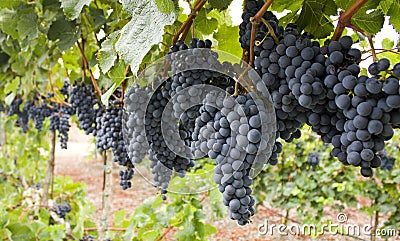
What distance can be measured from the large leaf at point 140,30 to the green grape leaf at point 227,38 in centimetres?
36

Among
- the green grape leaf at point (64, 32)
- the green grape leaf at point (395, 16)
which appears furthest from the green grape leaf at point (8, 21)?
the green grape leaf at point (395, 16)

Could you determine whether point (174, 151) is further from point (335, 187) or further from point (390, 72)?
point (335, 187)

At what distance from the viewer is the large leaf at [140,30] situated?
0.64m

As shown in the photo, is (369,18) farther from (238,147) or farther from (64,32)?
(64,32)

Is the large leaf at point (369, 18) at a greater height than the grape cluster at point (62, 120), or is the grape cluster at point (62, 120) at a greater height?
the grape cluster at point (62, 120)

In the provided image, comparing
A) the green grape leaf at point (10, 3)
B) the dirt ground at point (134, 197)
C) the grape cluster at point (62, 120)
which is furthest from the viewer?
the dirt ground at point (134, 197)

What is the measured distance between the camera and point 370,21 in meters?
0.75

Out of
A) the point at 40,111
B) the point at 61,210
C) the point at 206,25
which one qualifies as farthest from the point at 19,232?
the point at 206,25

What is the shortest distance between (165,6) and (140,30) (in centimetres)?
6

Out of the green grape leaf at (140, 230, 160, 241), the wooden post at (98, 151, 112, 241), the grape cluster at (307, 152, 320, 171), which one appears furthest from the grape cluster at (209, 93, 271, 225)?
the grape cluster at (307, 152, 320, 171)

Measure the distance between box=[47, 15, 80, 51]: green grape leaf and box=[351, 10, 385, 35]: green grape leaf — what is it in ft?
3.76

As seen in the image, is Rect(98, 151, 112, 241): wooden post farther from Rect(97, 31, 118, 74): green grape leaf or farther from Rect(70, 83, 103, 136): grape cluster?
Rect(97, 31, 118, 74): green grape leaf

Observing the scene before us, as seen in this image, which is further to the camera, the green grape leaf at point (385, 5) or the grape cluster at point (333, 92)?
the green grape leaf at point (385, 5)

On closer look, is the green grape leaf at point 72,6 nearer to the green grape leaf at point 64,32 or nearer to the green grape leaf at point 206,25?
the green grape leaf at point 206,25
